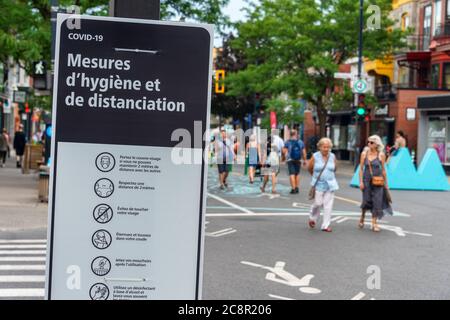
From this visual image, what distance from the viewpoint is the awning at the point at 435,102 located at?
38753 millimetres

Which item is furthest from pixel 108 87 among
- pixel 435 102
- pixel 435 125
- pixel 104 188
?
pixel 435 125

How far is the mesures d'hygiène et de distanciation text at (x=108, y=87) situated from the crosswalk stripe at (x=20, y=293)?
4643 mm

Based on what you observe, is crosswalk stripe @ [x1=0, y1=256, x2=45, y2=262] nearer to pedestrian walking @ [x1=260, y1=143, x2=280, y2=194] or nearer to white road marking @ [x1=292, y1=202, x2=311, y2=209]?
white road marking @ [x1=292, y1=202, x2=311, y2=209]

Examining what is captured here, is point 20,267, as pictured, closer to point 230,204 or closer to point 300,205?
point 230,204

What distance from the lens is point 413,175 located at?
86.0ft

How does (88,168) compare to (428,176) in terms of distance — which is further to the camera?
(428,176)

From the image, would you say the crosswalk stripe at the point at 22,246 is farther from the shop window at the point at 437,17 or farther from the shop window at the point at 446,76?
the shop window at the point at 446,76

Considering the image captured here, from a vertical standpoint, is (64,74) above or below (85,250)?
above

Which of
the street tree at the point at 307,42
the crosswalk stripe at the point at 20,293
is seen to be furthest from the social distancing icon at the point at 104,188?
the street tree at the point at 307,42

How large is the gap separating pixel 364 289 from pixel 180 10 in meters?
16.2

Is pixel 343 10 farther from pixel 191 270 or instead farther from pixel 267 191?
pixel 191 270

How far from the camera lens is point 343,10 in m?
43.0

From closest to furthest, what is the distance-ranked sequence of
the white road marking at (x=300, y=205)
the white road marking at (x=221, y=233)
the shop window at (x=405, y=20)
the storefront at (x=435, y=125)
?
the white road marking at (x=221, y=233) < the white road marking at (x=300, y=205) < the storefront at (x=435, y=125) < the shop window at (x=405, y=20)
